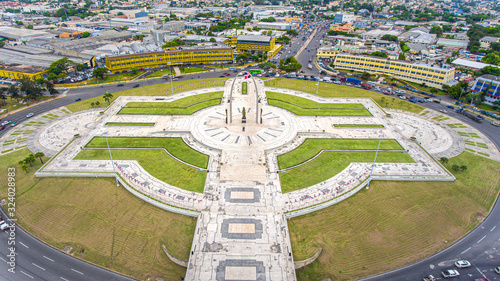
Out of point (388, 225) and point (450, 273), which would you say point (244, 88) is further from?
point (450, 273)

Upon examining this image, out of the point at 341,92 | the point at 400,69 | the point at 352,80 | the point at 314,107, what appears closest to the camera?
the point at 314,107

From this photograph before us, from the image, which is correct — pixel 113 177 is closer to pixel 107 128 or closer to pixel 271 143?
pixel 107 128

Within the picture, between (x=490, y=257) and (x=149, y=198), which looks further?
(x=149, y=198)

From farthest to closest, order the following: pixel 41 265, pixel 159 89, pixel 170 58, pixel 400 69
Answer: pixel 170 58 < pixel 400 69 < pixel 159 89 < pixel 41 265

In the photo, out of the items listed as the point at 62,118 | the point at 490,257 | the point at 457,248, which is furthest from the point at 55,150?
the point at 490,257

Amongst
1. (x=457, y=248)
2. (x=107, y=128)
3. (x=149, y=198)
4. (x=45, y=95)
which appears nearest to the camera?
(x=457, y=248)

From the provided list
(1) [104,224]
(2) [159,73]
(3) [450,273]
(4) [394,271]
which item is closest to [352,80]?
(2) [159,73]
